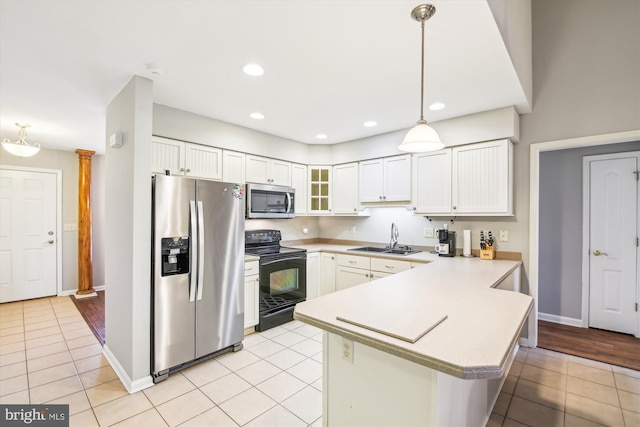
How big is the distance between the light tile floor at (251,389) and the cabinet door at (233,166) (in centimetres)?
186

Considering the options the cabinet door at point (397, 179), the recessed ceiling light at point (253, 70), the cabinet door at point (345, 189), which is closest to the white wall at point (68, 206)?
the cabinet door at point (345, 189)

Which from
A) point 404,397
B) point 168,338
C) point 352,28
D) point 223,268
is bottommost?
point 168,338

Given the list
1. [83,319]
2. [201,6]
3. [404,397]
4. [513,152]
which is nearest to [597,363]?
[513,152]

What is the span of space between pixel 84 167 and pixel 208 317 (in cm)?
425

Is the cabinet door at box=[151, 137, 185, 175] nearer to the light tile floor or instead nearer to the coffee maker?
the light tile floor

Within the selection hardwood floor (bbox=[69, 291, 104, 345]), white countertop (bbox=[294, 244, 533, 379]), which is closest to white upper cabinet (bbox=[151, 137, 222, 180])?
hardwood floor (bbox=[69, 291, 104, 345])

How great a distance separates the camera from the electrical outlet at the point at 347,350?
54.7 inches

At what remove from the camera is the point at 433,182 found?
348 cm

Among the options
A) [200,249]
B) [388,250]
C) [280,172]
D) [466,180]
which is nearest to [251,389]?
[200,249]

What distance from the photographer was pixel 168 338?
2.47 m

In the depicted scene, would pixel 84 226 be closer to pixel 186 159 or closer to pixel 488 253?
pixel 186 159

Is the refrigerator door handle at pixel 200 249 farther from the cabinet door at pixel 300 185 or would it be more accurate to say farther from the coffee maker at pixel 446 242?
the coffee maker at pixel 446 242

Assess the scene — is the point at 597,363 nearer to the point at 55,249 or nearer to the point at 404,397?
the point at 404,397

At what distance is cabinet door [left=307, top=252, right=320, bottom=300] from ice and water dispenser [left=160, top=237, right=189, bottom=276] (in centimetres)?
182
